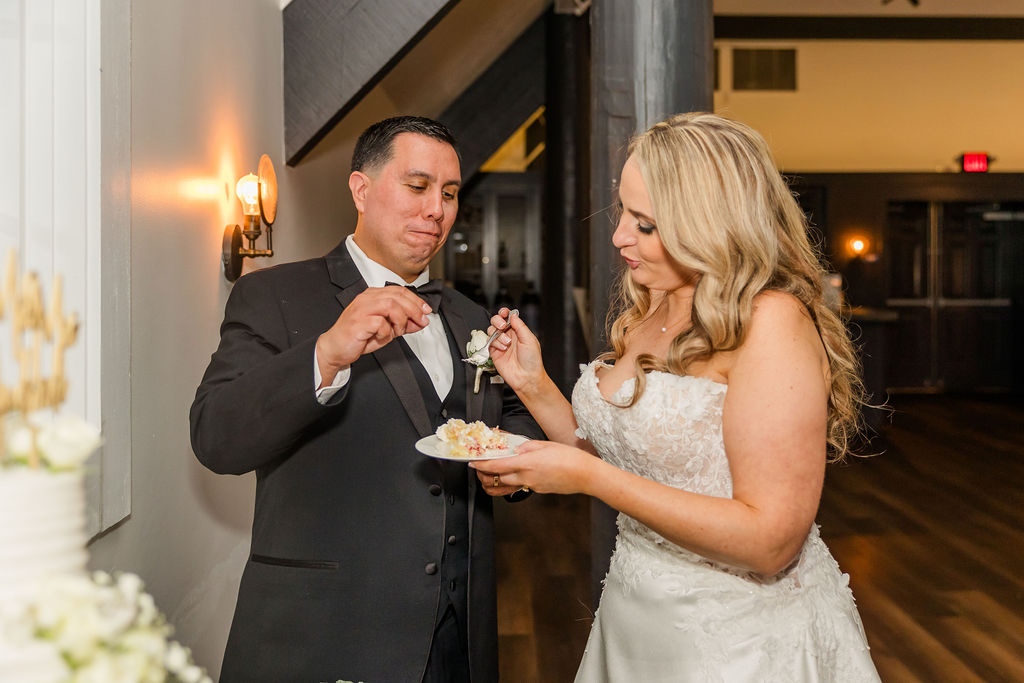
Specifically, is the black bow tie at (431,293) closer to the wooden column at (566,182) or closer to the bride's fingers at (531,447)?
the bride's fingers at (531,447)

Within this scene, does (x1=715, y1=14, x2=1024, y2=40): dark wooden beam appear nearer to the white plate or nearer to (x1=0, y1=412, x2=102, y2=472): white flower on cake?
the white plate

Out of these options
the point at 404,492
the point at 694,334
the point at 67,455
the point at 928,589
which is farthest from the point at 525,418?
the point at 928,589

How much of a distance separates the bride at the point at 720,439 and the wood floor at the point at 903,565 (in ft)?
6.26

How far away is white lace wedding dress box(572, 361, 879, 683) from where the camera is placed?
1.57m

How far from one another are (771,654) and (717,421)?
44 cm

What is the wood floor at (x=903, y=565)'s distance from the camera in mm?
3521

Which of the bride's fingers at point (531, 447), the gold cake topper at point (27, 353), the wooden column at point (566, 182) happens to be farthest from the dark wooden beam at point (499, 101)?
the gold cake topper at point (27, 353)

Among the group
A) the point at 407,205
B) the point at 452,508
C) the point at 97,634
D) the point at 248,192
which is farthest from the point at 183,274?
the point at 97,634

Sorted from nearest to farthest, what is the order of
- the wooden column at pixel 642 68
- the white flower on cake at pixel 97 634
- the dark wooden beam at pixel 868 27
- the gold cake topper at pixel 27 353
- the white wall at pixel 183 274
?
the white flower on cake at pixel 97 634 < the gold cake topper at pixel 27 353 < the white wall at pixel 183 274 < the wooden column at pixel 642 68 < the dark wooden beam at pixel 868 27

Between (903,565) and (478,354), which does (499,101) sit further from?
(478,354)

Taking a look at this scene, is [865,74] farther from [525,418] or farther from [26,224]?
[26,224]

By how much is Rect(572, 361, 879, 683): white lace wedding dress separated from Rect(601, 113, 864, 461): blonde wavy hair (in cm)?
8

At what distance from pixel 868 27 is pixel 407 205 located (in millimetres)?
9183

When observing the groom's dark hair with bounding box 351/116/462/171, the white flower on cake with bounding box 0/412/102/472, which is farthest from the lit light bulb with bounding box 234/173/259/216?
the white flower on cake with bounding box 0/412/102/472
